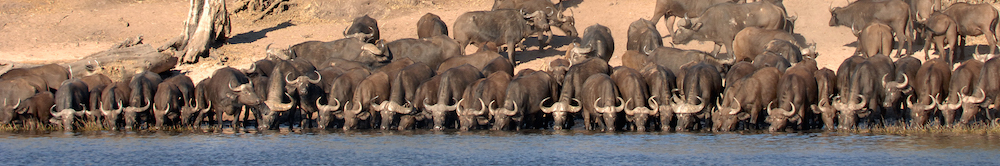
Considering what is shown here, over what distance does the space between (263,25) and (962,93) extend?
58.7ft

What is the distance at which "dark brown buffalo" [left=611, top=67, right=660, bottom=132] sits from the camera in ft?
48.5

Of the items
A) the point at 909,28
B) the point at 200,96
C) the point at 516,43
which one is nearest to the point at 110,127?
the point at 200,96

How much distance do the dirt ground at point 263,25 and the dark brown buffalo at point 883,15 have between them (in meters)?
0.57

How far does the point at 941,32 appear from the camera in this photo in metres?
20.5

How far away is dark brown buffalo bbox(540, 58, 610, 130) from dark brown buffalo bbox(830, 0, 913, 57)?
7178 millimetres

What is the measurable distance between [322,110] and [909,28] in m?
12.6

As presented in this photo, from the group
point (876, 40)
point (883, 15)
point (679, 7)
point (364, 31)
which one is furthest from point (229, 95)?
point (883, 15)

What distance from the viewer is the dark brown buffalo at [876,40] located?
2038 cm

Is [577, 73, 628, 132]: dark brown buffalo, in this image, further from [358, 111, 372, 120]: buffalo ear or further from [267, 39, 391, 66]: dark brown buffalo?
[267, 39, 391, 66]: dark brown buffalo

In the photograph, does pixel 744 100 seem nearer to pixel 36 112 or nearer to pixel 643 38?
pixel 643 38

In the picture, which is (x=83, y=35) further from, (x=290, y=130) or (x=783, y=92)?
(x=783, y=92)

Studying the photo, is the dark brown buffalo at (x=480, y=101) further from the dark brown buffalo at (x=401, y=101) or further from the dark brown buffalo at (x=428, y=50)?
the dark brown buffalo at (x=428, y=50)

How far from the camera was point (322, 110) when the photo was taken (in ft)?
51.2

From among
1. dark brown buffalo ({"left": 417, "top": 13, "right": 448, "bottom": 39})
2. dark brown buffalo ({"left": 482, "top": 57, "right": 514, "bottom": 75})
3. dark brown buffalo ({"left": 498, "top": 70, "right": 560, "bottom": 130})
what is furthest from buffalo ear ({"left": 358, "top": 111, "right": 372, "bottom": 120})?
dark brown buffalo ({"left": 417, "top": 13, "right": 448, "bottom": 39})
